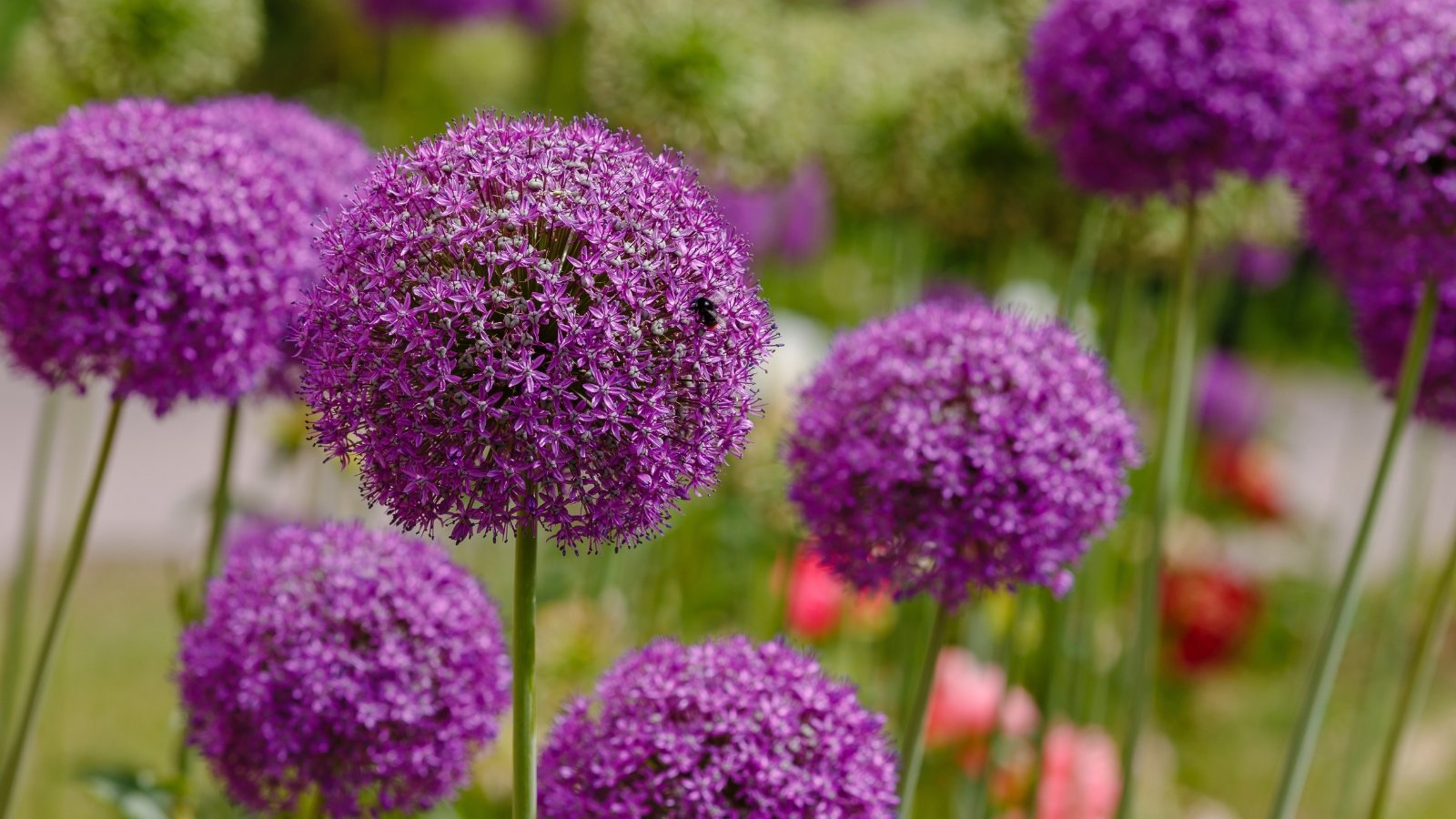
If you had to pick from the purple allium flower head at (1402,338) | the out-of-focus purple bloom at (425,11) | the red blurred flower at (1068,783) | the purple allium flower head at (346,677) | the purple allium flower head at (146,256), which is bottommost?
the red blurred flower at (1068,783)

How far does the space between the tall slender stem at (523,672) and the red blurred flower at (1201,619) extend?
511cm

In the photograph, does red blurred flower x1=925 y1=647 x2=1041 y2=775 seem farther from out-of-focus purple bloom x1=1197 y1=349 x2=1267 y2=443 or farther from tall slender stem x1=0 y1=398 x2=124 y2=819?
out-of-focus purple bloom x1=1197 y1=349 x2=1267 y2=443

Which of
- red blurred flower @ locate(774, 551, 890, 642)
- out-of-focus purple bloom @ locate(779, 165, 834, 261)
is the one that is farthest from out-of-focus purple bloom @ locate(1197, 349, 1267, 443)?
red blurred flower @ locate(774, 551, 890, 642)

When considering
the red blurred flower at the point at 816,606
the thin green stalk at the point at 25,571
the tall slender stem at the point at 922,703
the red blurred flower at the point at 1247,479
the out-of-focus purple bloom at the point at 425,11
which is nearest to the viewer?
the tall slender stem at the point at 922,703

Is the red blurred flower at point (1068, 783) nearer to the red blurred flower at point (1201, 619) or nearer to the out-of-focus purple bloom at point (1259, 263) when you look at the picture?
the out-of-focus purple bloom at point (1259, 263)

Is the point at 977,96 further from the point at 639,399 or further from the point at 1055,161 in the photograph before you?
the point at 639,399

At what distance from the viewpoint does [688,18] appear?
13.0ft

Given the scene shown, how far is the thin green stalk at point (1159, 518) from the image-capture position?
111 inches

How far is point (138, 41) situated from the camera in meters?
3.36

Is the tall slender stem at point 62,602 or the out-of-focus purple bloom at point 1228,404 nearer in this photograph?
the tall slender stem at point 62,602

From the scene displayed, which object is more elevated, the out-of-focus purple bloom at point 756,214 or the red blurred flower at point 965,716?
the out-of-focus purple bloom at point 756,214

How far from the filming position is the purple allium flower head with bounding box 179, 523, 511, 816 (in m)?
1.93

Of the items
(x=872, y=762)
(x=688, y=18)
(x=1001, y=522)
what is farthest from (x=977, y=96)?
(x=872, y=762)

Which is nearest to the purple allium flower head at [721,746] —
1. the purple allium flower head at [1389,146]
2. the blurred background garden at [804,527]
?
the blurred background garden at [804,527]
